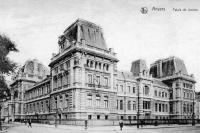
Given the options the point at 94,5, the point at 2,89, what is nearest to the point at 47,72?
the point at 2,89

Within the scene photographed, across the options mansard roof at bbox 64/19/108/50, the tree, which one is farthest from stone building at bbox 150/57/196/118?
the tree

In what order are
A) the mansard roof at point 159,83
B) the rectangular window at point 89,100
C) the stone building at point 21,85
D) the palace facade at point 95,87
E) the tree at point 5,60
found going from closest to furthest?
the tree at point 5,60 < the palace facade at point 95,87 < the rectangular window at point 89,100 < the mansard roof at point 159,83 < the stone building at point 21,85

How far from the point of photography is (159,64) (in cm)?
6719

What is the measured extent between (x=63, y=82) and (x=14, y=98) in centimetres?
3221

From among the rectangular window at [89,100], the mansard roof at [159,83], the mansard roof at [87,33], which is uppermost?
the mansard roof at [87,33]

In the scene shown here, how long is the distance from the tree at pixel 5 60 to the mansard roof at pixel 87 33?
1373 cm

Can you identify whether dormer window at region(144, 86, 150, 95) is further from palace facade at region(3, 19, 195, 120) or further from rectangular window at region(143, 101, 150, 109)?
rectangular window at region(143, 101, 150, 109)

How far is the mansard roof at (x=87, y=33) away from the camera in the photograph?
40.8 metres

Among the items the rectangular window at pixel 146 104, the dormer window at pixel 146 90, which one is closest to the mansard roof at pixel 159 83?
the dormer window at pixel 146 90

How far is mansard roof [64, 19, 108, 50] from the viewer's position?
134 feet

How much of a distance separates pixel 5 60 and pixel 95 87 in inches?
635

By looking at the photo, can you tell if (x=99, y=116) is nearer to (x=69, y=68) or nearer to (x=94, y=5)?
(x=69, y=68)

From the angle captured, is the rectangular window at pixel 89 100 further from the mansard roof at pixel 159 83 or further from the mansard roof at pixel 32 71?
the mansard roof at pixel 32 71

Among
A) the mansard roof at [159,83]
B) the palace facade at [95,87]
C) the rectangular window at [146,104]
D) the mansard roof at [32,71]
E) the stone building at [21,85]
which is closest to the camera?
the palace facade at [95,87]
